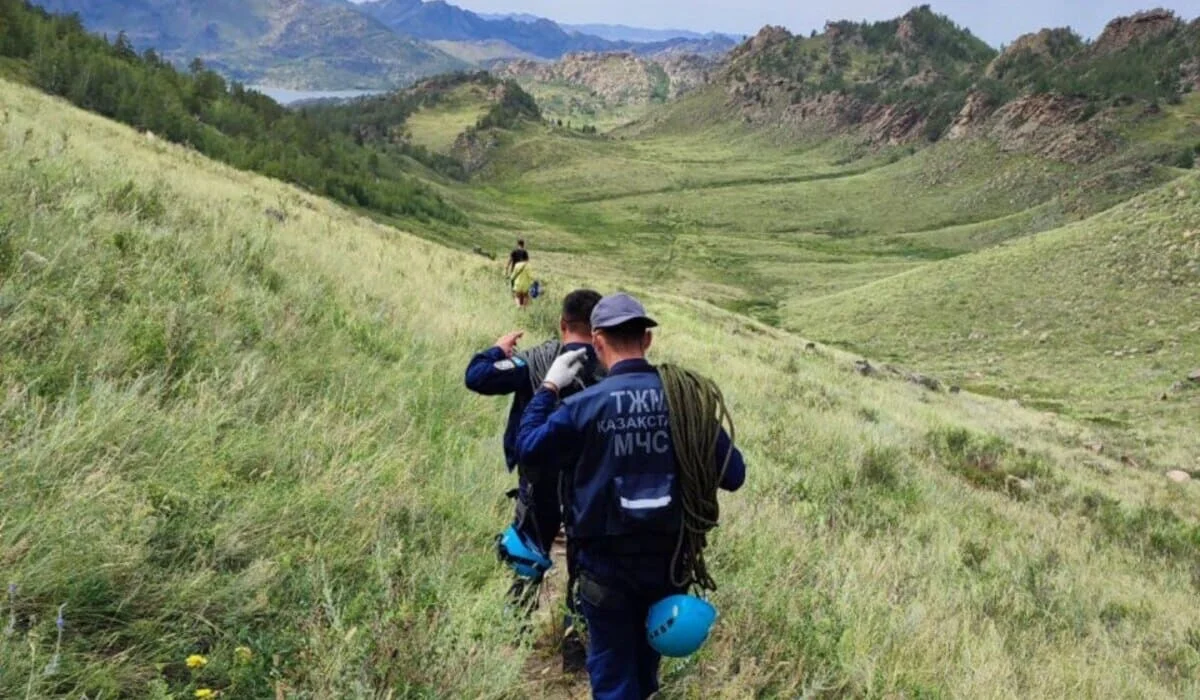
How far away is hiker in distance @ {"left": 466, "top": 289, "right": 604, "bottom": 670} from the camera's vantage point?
12.4 feet

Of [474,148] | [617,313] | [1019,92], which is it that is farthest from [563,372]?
[474,148]

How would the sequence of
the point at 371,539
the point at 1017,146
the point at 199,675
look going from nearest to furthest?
the point at 199,675 → the point at 371,539 → the point at 1017,146

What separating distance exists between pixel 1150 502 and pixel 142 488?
585 inches

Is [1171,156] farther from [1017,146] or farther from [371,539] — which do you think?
→ [371,539]

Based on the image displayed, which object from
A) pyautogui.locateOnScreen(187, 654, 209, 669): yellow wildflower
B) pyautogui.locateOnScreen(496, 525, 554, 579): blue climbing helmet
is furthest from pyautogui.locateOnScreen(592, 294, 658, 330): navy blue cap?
pyautogui.locateOnScreen(187, 654, 209, 669): yellow wildflower

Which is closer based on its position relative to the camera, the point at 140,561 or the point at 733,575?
the point at 140,561

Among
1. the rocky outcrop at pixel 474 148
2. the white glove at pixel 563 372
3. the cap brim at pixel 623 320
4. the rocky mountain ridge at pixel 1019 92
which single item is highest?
the rocky mountain ridge at pixel 1019 92

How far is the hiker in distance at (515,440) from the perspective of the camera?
378 cm

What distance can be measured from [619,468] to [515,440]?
0.87 m

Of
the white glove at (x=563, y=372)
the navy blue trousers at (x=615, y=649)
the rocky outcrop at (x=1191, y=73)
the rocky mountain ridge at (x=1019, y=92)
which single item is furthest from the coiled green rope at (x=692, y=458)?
the rocky outcrop at (x=1191, y=73)

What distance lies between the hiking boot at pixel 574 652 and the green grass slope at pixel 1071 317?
22476 millimetres

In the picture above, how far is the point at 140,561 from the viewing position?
2.68 meters

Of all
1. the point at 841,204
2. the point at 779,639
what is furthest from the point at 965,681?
the point at 841,204

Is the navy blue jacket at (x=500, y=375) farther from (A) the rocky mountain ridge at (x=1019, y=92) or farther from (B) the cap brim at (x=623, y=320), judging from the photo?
(A) the rocky mountain ridge at (x=1019, y=92)
